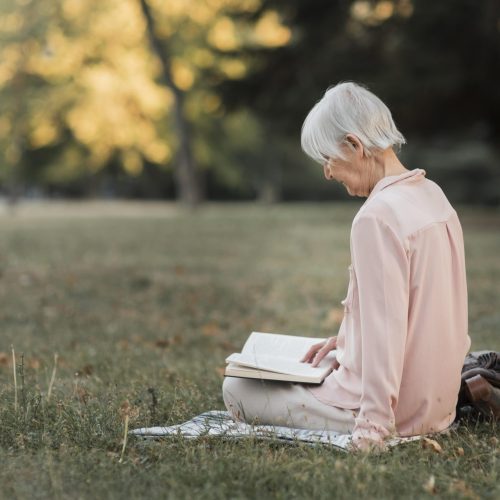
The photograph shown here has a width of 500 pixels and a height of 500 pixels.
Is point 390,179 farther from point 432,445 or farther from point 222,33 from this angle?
point 222,33

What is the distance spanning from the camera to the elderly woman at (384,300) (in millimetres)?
2895

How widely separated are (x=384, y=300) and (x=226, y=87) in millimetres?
17553

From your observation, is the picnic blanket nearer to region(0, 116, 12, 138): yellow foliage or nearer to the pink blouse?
the pink blouse

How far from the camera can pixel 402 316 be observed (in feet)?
9.53

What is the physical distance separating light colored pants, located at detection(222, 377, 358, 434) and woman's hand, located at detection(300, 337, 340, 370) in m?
0.18

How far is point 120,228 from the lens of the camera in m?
17.2

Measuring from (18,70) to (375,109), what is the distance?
24.4 m

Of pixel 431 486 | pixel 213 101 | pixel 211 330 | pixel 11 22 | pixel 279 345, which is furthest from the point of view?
pixel 11 22

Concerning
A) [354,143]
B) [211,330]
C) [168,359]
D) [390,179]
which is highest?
[354,143]

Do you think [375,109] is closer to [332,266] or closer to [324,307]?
[324,307]

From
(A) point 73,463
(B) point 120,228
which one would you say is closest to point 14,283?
(A) point 73,463

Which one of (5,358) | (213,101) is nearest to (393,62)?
(213,101)

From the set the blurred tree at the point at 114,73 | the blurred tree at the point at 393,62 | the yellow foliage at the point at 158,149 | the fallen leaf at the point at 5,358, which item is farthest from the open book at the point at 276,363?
the yellow foliage at the point at 158,149

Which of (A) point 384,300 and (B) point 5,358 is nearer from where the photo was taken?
(A) point 384,300
